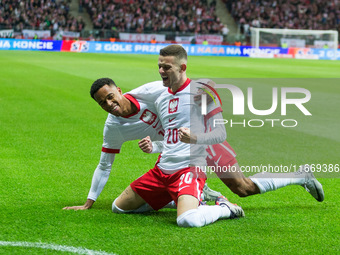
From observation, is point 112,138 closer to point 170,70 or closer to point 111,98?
point 111,98

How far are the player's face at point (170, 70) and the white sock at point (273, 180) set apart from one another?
126 cm

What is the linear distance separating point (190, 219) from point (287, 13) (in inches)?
1924

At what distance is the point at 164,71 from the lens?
5.17m

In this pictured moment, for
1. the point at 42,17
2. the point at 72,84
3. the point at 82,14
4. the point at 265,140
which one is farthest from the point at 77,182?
the point at 82,14

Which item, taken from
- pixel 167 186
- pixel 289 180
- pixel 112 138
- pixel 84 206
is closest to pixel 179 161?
pixel 167 186

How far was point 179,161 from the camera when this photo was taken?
529 centimetres

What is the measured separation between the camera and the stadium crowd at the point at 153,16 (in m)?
45.7

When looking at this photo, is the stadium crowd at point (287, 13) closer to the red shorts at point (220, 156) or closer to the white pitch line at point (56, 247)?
the red shorts at point (220, 156)

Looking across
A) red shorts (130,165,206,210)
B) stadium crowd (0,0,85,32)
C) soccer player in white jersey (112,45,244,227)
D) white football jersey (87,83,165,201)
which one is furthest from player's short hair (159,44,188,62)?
stadium crowd (0,0,85,32)

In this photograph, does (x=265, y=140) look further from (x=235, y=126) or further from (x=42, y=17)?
(x=42, y=17)

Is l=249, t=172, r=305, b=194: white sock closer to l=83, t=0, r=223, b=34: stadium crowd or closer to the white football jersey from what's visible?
the white football jersey

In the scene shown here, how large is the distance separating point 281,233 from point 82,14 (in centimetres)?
4433

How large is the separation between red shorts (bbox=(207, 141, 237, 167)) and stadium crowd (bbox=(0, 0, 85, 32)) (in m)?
36.2

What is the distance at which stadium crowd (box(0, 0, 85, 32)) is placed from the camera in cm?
4069
